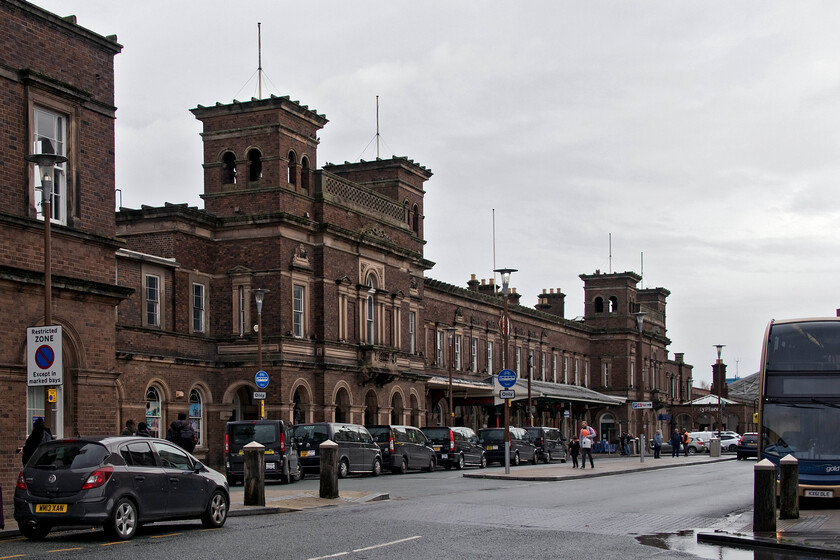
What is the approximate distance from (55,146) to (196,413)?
19.6m

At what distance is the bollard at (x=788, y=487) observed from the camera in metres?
19.0

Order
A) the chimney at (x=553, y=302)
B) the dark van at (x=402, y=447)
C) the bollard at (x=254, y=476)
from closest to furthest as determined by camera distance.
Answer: the bollard at (x=254, y=476) < the dark van at (x=402, y=447) < the chimney at (x=553, y=302)

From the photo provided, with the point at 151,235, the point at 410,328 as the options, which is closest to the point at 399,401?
the point at 410,328

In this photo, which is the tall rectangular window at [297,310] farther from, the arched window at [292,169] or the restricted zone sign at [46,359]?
the restricted zone sign at [46,359]

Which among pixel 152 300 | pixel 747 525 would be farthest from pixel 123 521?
pixel 152 300

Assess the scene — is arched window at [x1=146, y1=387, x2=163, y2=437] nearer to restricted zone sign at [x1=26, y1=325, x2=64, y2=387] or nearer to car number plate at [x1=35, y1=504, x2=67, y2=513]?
restricted zone sign at [x1=26, y1=325, x2=64, y2=387]

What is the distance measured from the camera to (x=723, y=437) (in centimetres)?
7856

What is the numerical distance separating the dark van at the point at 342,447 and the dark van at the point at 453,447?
237 inches

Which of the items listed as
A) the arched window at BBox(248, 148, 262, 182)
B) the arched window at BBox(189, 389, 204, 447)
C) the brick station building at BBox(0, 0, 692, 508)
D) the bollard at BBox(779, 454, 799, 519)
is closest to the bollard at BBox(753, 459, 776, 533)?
the bollard at BBox(779, 454, 799, 519)

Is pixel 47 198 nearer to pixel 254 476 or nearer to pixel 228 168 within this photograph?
pixel 254 476

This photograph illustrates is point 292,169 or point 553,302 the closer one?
point 292,169

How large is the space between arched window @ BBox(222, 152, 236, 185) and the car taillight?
29.3m

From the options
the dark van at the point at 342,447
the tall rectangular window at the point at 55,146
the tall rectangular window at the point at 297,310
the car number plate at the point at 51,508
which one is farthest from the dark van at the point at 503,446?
the car number plate at the point at 51,508

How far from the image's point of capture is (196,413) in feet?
136
